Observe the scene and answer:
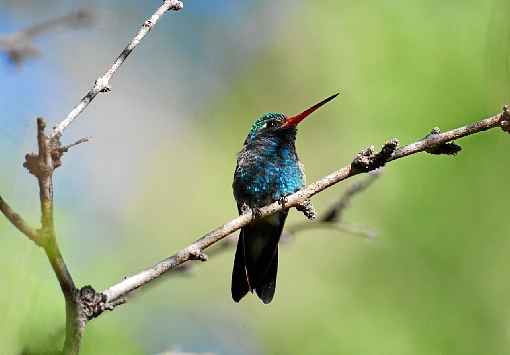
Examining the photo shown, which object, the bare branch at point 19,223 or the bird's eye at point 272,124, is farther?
the bird's eye at point 272,124

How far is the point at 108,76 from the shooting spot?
2.21 metres

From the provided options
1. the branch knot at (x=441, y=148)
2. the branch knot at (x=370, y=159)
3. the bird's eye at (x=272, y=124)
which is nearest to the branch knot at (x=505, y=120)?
the branch knot at (x=441, y=148)

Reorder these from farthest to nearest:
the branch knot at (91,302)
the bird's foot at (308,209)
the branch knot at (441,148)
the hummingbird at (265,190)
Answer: the hummingbird at (265,190) < the bird's foot at (308,209) < the branch knot at (441,148) < the branch knot at (91,302)

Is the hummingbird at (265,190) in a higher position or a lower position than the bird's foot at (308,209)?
higher

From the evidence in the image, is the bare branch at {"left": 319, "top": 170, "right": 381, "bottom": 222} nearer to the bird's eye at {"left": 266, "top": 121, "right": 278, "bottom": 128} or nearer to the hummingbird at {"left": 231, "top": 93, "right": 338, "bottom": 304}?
the hummingbird at {"left": 231, "top": 93, "right": 338, "bottom": 304}

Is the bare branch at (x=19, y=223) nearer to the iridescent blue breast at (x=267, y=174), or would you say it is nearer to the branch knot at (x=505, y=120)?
the branch knot at (x=505, y=120)

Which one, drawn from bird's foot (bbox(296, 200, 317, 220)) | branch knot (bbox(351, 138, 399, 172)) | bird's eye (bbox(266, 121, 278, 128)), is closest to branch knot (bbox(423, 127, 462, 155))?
branch knot (bbox(351, 138, 399, 172))

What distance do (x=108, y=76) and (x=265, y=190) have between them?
261 cm

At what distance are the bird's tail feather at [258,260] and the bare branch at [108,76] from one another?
214 centimetres

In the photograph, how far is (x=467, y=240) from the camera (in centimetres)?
604

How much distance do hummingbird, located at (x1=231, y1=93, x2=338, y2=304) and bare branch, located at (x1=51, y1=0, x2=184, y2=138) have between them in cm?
209

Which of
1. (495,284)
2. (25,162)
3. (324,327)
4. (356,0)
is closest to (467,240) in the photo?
(495,284)

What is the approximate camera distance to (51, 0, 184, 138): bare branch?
1.94 meters

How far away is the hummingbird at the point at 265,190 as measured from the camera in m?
4.60
